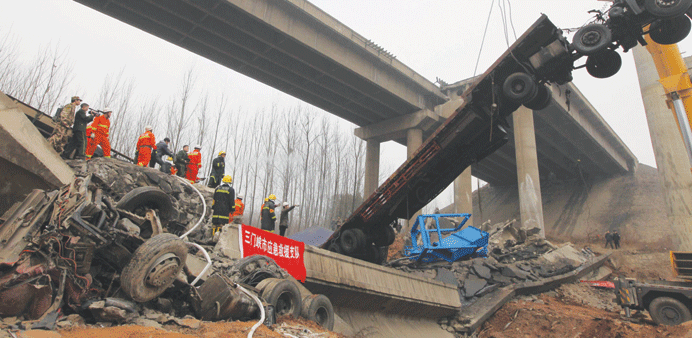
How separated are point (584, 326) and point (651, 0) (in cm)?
671

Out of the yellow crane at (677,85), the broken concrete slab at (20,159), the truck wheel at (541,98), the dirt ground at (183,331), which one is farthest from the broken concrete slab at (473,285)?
the broken concrete slab at (20,159)

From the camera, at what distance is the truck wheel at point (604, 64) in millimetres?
6988

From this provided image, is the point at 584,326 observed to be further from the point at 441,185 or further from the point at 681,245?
the point at 681,245

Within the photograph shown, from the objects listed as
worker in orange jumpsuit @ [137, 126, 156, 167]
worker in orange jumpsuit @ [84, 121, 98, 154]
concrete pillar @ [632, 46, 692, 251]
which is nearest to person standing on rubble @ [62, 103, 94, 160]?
worker in orange jumpsuit @ [84, 121, 98, 154]

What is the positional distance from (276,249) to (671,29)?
26.0ft

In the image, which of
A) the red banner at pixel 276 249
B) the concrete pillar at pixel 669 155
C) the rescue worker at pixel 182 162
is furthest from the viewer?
the concrete pillar at pixel 669 155

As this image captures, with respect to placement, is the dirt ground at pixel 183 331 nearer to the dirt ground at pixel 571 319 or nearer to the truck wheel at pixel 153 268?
the truck wheel at pixel 153 268

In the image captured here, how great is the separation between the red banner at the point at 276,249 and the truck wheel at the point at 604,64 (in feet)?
20.5

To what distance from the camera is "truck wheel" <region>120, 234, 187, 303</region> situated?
3643mm

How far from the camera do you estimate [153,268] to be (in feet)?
12.4

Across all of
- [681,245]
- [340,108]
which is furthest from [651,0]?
[340,108]

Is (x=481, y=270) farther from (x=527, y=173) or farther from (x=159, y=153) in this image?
(x=527, y=173)

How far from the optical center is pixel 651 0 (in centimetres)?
636

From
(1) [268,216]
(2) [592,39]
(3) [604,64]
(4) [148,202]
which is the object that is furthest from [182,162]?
(3) [604,64]
